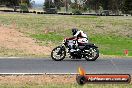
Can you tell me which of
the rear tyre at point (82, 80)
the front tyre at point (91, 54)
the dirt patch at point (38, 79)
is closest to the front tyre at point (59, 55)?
the front tyre at point (91, 54)

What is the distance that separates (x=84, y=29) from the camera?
41750 mm

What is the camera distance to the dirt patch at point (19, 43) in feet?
88.7

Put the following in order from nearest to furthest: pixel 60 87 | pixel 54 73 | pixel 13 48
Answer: pixel 60 87, pixel 54 73, pixel 13 48

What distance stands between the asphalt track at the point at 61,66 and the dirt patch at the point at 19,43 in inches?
224

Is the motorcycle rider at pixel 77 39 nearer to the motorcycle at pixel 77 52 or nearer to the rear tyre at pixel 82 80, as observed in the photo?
the motorcycle at pixel 77 52

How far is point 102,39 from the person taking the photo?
1495 inches

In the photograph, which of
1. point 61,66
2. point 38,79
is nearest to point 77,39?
point 61,66

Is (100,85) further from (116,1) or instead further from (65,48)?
(116,1)

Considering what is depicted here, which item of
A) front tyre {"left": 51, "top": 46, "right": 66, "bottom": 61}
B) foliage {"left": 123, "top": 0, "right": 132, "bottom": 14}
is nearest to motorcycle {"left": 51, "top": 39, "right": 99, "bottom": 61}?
front tyre {"left": 51, "top": 46, "right": 66, "bottom": 61}

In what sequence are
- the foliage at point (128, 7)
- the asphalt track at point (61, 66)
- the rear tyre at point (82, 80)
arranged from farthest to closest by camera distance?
the foliage at point (128, 7) → the asphalt track at point (61, 66) → the rear tyre at point (82, 80)

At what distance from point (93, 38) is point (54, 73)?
2216cm

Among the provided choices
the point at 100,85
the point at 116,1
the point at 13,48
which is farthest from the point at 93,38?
the point at 116,1

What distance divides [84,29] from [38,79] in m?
27.2

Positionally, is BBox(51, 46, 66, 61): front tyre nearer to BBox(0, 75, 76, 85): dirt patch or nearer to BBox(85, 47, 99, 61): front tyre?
BBox(85, 47, 99, 61): front tyre
